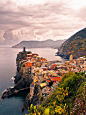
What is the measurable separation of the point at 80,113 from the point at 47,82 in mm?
12709

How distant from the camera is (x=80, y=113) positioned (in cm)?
878

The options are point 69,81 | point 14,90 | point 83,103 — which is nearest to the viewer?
point 83,103

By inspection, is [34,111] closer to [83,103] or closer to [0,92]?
[83,103]

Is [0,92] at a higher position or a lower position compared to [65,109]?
lower

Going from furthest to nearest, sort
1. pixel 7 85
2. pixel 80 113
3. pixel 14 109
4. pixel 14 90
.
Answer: pixel 7 85 < pixel 14 90 < pixel 14 109 < pixel 80 113

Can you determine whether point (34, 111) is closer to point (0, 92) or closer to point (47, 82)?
point (47, 82)

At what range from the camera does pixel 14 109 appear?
67.3 feet

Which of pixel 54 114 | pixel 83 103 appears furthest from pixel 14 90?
pixel 83 103

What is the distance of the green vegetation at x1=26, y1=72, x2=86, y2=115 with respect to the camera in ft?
31.1

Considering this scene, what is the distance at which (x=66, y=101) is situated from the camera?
1205 centimetres

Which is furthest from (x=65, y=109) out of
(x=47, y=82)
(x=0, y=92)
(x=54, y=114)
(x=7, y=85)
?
(x=7, y=85)

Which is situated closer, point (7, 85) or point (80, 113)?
point (80, 113)

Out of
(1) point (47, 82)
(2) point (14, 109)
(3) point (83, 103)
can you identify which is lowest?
(2) point (14, 109)

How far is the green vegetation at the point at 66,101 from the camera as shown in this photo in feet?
31.1
